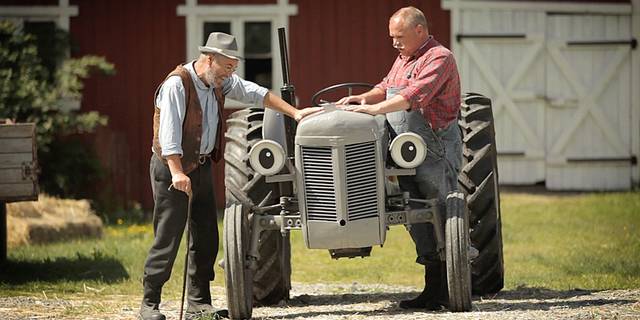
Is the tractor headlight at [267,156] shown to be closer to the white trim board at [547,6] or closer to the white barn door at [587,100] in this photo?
the white trim board at [547,6]

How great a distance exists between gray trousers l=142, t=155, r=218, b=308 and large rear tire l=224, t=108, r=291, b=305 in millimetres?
227

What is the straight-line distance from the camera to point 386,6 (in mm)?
18609

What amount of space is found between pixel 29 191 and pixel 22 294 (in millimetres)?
892

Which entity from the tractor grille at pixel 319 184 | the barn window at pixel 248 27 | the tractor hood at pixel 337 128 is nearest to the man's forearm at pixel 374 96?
the tractor hood at pixel 337 128

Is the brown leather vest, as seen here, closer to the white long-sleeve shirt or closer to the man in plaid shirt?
the white long-sleeve shirt

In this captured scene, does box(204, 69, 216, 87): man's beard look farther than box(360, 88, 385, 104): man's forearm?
No

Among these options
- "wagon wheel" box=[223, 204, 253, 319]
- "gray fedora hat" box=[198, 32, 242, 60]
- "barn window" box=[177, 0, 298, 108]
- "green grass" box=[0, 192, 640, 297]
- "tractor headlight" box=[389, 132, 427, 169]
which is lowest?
"green grass" box=[0, 192, 640, 297]

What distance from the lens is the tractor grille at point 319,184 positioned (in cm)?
862

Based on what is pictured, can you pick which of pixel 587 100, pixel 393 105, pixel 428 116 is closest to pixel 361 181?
pixel 393 105

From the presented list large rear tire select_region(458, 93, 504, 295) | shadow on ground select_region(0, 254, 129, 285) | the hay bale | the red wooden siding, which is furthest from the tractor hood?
the red wooden siding

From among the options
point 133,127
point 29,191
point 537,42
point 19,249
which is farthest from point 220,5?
point 29,191

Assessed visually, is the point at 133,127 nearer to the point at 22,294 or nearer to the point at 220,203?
the point at 220,203

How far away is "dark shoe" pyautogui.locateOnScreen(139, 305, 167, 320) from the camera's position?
28.6ft

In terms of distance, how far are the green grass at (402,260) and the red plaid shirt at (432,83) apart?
2.33 m
